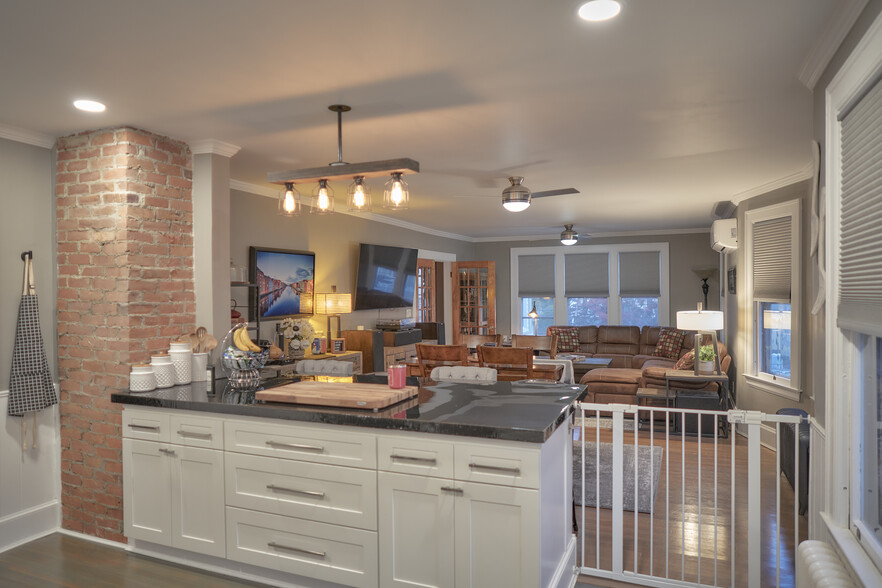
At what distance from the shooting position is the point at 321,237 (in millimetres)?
6629

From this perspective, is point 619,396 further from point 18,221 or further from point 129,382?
point 18,221

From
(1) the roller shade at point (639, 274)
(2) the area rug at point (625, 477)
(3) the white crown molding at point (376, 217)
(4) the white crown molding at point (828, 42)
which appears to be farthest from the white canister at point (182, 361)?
(1) the roller shade at point (639, 274)

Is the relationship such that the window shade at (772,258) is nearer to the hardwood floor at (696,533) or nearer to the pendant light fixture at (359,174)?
the hardwood floor at (696,533)

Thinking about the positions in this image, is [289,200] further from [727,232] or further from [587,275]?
[587,275]

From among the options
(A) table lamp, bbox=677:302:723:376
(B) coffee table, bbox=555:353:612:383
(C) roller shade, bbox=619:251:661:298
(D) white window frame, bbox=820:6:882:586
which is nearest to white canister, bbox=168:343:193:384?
(D) white window frame, bbox=820:6:882:586

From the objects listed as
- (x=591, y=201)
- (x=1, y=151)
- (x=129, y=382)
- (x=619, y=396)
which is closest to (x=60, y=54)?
(x=1, y=151)

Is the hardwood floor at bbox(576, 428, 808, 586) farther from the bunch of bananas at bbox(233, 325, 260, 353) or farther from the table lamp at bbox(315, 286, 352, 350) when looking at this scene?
the table lamp at bbox(315, 286, 352, 350)

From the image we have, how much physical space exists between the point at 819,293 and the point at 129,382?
138 inches

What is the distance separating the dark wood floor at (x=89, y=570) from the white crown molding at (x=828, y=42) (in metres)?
3.43

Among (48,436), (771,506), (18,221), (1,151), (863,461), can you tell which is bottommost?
(771,506)

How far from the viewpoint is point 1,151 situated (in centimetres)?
348

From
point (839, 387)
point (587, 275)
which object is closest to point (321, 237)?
point (839, 387)

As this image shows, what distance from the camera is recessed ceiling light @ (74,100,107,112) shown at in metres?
3.03

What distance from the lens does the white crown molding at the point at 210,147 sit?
3826mm
